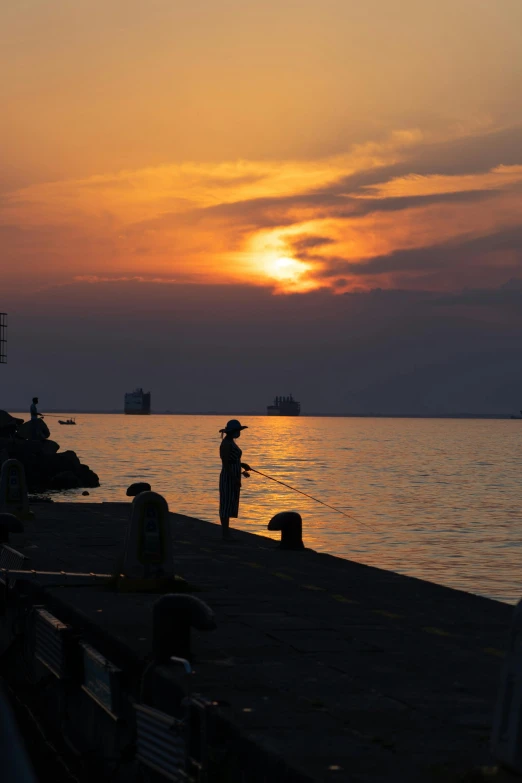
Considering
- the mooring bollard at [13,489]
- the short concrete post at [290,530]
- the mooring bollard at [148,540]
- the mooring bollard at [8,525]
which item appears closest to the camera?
the mooring bollard at [148,540]

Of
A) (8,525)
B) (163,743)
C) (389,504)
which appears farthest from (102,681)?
(389,504)

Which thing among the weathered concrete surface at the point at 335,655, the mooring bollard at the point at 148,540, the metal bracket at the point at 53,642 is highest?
the mooring bollard at the point at 148,540

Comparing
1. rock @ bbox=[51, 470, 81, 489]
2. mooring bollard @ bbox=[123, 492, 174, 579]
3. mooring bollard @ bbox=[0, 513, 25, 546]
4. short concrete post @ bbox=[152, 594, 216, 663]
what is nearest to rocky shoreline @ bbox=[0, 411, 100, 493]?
rock @ bbox=[51, 470, 81, 489]

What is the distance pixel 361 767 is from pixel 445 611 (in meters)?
6.06

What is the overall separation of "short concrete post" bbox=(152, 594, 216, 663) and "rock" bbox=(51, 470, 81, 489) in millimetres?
50659

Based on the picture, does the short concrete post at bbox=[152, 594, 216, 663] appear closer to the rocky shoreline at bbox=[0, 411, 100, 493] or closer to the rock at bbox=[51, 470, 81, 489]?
the rocky shoreline at bbox=[0, 411, 100, 493]

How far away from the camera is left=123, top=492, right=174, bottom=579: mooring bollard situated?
1159 centimetres

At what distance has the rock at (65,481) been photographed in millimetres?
57844

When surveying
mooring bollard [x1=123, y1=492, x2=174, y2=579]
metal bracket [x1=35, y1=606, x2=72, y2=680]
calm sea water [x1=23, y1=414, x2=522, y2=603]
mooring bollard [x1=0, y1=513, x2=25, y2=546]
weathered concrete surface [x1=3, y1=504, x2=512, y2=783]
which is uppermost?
mooring bollard [x1=123, y1=492, x2=174, y2=579]

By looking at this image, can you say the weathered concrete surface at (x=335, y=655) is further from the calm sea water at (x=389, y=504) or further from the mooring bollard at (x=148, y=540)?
the calm sea water at (x=389, y=504)

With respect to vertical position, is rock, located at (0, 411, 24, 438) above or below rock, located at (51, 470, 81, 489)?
above

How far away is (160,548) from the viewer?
38.7 ft

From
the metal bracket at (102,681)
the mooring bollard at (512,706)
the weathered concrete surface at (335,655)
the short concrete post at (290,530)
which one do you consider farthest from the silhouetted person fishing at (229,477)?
the mooring bollard at (512,706)

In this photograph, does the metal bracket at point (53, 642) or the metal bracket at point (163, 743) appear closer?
the metal bracket at point (163, 743)
